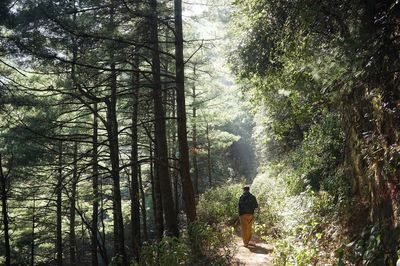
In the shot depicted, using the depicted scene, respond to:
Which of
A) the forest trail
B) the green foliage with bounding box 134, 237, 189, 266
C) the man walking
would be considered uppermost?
the man walking

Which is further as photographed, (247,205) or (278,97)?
(278,97)

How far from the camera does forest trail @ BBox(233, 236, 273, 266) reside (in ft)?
28.3

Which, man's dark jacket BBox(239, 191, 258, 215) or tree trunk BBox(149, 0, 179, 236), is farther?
man's dark jacket BBox(239, 191, 258, 215)

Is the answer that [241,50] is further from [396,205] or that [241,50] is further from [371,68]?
[396,205]

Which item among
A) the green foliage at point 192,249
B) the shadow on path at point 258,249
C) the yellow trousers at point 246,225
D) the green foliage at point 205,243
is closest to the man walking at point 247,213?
Answer: the yellow trousers at point 246,225

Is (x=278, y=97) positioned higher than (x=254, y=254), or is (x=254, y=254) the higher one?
(x=278, y=97)

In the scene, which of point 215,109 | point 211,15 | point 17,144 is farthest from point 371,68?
point 215,109

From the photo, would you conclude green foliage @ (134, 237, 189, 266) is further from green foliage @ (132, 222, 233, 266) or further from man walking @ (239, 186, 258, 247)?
man walking @ (239, 186, 258, 247)

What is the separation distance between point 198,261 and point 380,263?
579cm

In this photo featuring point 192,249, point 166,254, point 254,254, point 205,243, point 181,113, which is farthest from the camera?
point 254,254

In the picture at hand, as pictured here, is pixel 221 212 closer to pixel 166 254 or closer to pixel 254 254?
pixel 254 254

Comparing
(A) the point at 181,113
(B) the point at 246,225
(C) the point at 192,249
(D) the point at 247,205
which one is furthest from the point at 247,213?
(A) the point at 181,113

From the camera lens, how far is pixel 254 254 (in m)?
9.66

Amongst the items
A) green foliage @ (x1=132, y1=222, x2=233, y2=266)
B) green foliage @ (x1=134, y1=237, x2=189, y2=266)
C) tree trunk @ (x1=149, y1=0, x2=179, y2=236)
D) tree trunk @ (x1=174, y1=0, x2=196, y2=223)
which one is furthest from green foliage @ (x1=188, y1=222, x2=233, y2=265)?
tree trunk @ (x1=149, y1=0, x2=179, y2=236)
